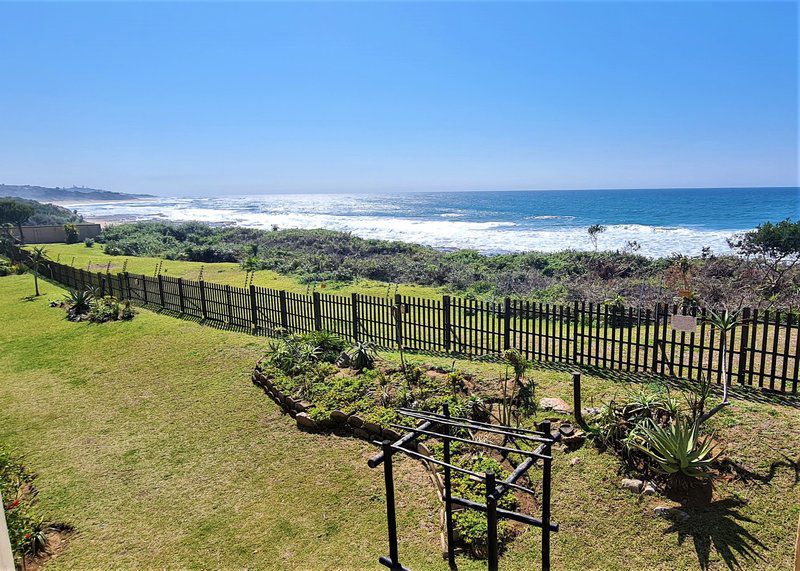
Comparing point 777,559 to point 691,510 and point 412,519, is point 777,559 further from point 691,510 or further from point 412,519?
point 412,519

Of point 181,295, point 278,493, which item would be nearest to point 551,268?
point 181,295

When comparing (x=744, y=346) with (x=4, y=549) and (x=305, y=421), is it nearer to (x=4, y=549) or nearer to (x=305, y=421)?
Result: (x=305, y=421)

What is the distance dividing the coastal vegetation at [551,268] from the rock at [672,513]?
6969mm

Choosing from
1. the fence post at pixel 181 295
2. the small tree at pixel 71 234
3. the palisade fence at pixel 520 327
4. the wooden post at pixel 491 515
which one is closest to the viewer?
the wooden post at pixel 491 515

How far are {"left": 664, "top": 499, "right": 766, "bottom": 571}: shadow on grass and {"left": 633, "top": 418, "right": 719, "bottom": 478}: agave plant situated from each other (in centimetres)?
35

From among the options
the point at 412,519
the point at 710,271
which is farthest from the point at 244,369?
the point at 710,271

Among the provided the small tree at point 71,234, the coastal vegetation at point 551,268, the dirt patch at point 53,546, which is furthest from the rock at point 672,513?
the small tree at point 71,234

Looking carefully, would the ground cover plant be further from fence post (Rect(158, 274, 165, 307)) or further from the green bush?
fence post (Rect(158, 274, 165, 307))

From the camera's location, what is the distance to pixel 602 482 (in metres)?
5.57

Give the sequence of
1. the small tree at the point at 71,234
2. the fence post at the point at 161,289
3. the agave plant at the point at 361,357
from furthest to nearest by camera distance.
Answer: the small tree at the point at 71,234, the fence post at the point at 161,289, the agave plant at the point at 361,357

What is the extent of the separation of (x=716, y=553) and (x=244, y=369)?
342 inches

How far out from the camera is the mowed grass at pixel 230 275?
2108 centimetres

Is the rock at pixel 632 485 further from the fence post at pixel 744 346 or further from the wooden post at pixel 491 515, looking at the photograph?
the fence post at pixel 744 346

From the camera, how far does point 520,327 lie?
9.96 meters
